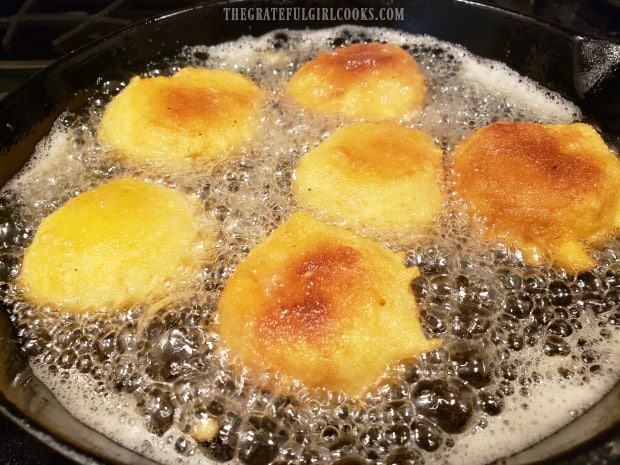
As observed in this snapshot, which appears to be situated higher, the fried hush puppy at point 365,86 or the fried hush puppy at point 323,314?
the fried hush puppy at point 365,86

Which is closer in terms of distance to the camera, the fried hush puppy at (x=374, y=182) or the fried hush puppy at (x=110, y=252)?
the fried hush puppy at (x=110, y=252)

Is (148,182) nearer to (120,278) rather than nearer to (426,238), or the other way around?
(120,278)

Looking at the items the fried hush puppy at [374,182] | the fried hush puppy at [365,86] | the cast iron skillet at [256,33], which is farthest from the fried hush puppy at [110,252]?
the fried hush puppy at [365,86]

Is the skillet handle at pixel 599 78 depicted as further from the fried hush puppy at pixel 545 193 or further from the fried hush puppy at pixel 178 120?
the fried hush puppy at pixel 178 120

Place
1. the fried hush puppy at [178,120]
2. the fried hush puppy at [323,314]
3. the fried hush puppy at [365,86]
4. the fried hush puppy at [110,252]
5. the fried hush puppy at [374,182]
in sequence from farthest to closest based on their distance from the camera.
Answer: the fried hush puppy at [365,86] < the fried hush puppy at [178,120] < the fried hush puppy at [374,182] < the fried hush puppy at [110,252] < the fried hush puppy at [323,314]

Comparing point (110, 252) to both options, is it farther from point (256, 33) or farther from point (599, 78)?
point (599, 78)

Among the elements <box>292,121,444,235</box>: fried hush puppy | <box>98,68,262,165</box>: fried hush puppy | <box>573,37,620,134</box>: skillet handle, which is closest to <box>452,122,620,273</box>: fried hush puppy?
<box>292,121,444,235</box>: fried hush puppy

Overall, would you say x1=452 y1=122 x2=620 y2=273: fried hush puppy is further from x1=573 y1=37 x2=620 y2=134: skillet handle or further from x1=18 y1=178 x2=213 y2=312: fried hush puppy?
x1=18 y1=178 x2=213 y2=312: fried hush puppy
